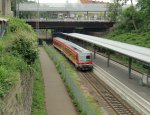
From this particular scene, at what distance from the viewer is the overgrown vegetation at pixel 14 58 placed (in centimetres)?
1350

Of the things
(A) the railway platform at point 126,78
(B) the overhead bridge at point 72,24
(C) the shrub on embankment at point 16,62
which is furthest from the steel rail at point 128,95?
(B) the overhead bridge at point 72,24

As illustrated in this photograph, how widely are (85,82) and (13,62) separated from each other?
1799 centimetres

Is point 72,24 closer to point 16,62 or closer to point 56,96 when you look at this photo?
point 56,96

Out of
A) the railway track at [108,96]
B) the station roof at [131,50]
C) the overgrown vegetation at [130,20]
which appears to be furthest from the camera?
the overgrown vegetation at [130,20]

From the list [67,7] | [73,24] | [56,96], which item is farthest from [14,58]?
[67,7]

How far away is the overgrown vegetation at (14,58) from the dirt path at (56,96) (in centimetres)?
351

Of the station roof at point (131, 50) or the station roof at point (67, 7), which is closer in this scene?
the station roof at point (131, 50)

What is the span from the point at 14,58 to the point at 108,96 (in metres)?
11.7

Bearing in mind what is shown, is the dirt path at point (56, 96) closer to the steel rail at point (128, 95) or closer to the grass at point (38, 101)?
the grass at point (38, 101)

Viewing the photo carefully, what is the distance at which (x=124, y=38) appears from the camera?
63250 mm

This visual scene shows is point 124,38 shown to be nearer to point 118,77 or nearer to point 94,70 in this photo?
point 94,70

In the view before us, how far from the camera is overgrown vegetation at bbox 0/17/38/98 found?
1350 cm

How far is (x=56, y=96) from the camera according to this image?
2833 cm

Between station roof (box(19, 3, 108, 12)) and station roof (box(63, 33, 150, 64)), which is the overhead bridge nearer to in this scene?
station roof (box(19, 3, 108, 12))
